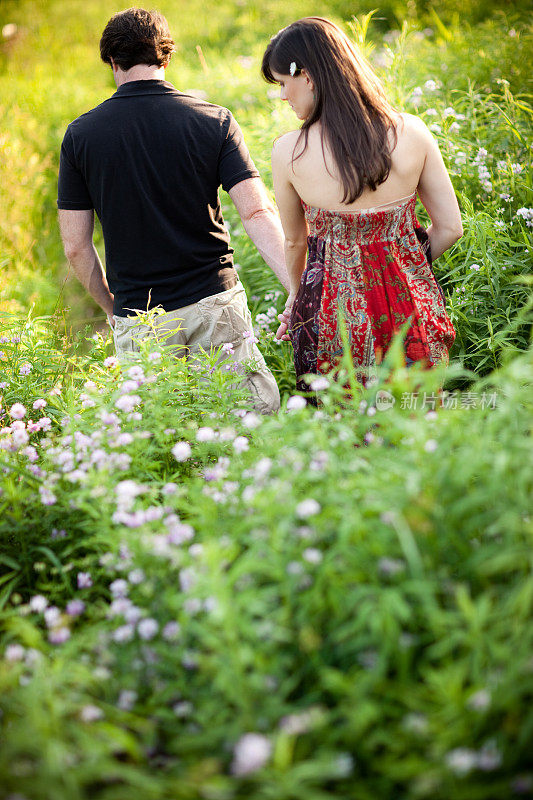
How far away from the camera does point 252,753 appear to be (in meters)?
1.12

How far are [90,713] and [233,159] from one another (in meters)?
2.23

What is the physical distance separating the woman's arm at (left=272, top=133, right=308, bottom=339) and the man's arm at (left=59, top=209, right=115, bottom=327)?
931 mm

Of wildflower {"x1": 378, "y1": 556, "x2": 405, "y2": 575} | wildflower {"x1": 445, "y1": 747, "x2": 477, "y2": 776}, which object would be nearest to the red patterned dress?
wildflower {"x1": 378, "y1": 556, "x2": 405, "y2": 575}

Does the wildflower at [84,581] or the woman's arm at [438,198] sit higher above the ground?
the woman's arm at [438,198]

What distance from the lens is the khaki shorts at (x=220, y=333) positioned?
2883 mm

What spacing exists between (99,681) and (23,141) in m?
6.34

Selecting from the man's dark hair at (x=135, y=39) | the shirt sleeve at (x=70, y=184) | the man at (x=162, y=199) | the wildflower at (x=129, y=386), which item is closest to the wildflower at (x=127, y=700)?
the wildflower at (x=129, y=386)

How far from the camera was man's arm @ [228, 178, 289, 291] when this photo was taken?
Result: 2760 mm

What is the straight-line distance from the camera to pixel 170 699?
1.46 metres

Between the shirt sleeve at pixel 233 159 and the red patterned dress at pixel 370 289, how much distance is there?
1.26 ft

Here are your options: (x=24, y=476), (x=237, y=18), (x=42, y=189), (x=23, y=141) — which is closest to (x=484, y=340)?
(x=24, y=476)

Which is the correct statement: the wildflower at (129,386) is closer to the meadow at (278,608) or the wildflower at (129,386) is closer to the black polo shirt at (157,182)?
the meadow at (278,608)

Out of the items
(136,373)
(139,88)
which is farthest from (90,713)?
(139,88)

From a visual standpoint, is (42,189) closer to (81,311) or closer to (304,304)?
(81,311)
